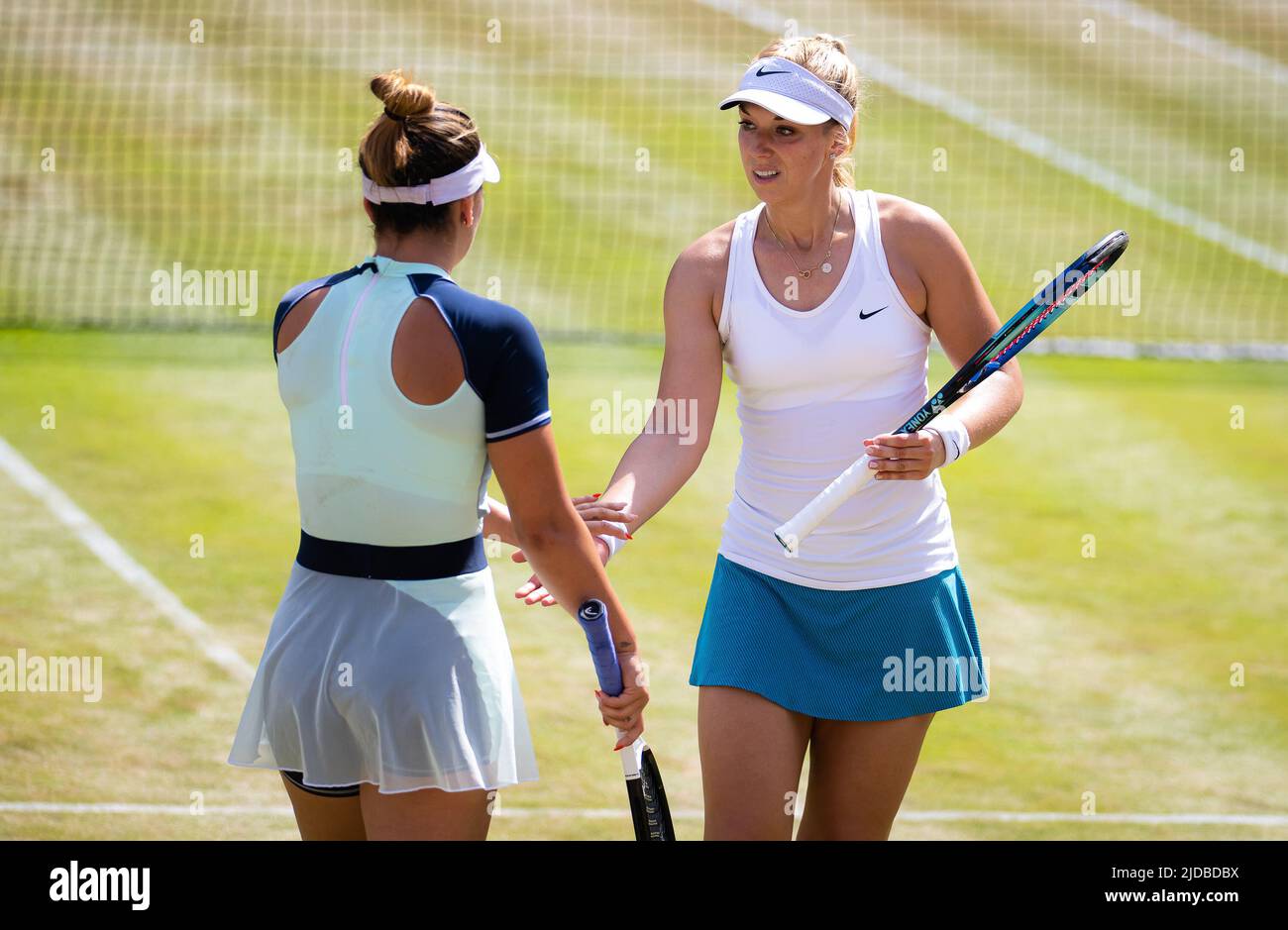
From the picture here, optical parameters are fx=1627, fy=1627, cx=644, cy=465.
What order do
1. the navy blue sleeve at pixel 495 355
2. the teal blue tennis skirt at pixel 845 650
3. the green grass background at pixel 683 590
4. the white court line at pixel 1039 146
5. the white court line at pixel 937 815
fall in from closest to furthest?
the navy blue sleeve at pixel 495 355 < the teal blue tennis skirt at pixel 845 650 < the white court line at pixel 937 815 < the green grass background at pixel 683 590 < the white court line at pixel 1039 146

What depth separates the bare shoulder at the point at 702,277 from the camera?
437cm

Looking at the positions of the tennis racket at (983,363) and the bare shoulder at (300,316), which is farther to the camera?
the tennis racket at (983,363)


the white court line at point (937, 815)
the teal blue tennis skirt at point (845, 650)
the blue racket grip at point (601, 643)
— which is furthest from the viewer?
the white court line at point (937, 815)

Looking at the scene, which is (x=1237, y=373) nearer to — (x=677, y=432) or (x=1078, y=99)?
(x=1078, y=99)

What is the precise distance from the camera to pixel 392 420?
3430 millimetres

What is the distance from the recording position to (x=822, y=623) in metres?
4.26

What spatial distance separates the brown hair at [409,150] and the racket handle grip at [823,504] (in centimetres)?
120

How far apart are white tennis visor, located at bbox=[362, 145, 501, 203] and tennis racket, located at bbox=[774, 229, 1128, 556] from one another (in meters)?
1.18

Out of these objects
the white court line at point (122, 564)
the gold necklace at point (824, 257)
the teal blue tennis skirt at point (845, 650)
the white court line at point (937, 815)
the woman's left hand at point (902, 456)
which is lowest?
the white court line at point (122, 564)

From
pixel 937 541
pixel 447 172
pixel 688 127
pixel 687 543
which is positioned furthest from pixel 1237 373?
pixel 447 172

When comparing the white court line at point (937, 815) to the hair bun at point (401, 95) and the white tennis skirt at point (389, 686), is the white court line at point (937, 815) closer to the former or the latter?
the white tennis skirt at point (389, 686)

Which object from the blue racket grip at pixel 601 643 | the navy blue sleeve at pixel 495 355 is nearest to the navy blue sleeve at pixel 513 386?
the navy blue sleeve at pixel 495 355

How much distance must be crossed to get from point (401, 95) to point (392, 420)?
0.72m

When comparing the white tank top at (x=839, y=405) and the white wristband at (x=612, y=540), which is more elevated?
the white tank top at (x=839, y=405)
